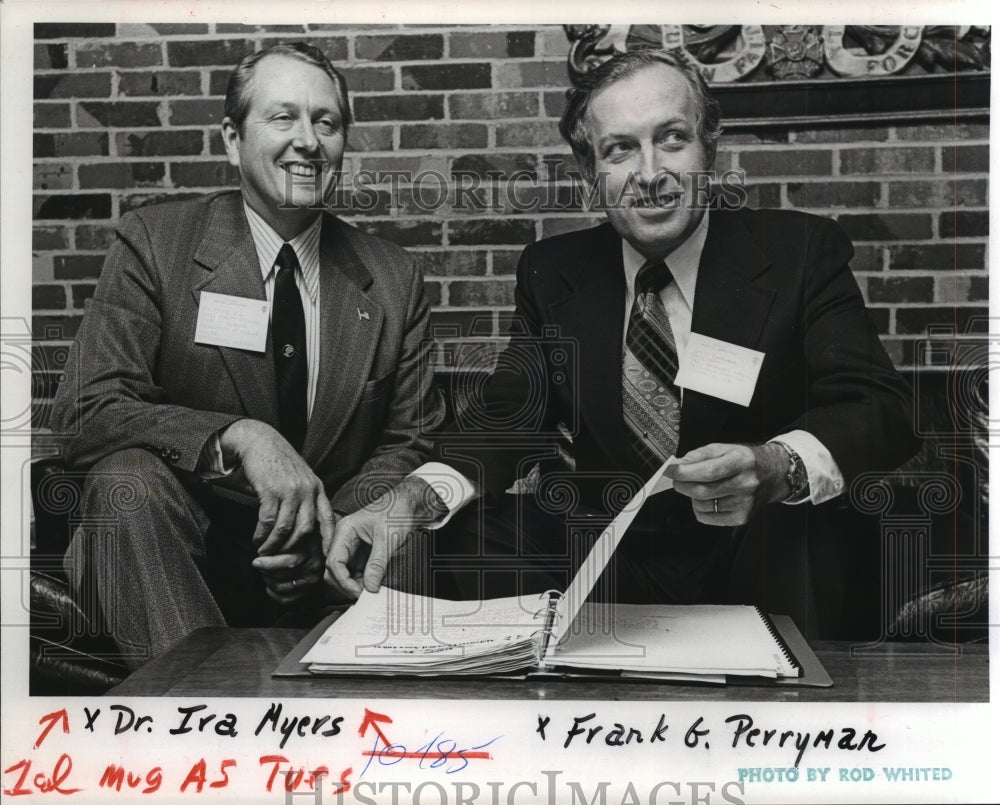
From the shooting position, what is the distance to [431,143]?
240cm

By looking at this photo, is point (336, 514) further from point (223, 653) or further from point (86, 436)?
point (86, 436)

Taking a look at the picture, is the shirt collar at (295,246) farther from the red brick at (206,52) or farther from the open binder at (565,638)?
the open binder at (565,638)

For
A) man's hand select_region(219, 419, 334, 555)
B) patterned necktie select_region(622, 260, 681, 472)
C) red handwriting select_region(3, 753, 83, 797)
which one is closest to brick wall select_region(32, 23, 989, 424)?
patterned necktie select_region(622, 260, 681, 472)

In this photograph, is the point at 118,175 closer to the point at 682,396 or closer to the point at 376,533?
the point at 376,533

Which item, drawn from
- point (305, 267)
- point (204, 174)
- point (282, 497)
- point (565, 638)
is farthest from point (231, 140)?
point (565, 638)

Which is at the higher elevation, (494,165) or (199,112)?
(199,112)

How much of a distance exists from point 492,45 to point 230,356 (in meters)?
0.92

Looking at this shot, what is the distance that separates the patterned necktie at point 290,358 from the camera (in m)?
2.38

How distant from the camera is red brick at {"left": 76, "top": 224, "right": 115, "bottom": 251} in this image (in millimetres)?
2418

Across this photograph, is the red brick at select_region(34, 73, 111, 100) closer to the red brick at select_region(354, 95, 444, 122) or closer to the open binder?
the red brick at select_region(354, 95, 444, 122)

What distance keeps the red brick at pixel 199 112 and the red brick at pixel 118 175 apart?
126mm

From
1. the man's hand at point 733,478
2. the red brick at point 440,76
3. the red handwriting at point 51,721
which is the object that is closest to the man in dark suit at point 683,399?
the man's hand at point 733,478

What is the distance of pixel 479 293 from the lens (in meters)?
2.40

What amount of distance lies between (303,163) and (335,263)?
9.2 inches
